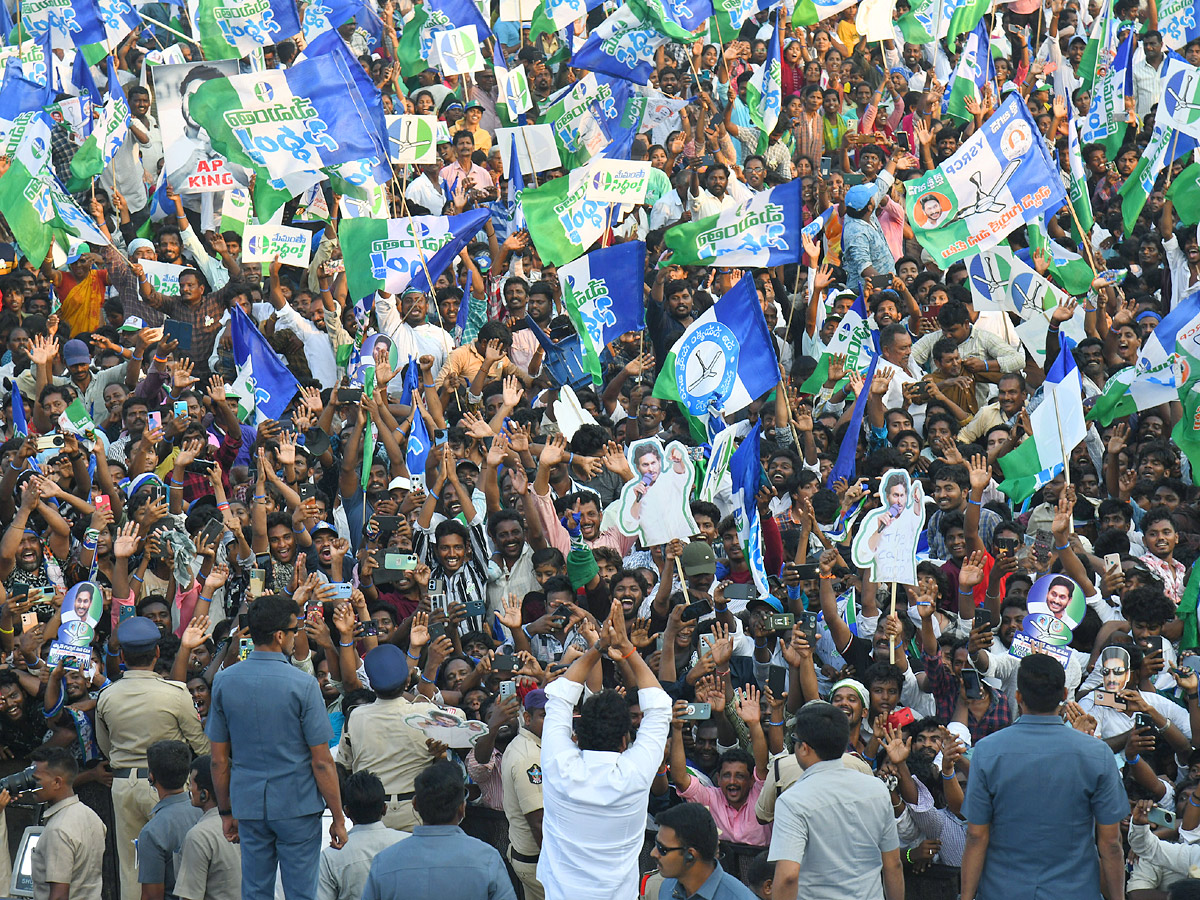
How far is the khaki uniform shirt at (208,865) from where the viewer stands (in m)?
6.78

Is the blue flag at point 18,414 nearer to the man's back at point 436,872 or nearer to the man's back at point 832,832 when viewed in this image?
the man's back at point 436,872

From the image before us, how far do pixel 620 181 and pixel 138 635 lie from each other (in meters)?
5.73

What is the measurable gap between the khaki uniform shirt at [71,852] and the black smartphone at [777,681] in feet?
10.6

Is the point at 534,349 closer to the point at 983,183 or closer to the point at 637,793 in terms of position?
the point at 983,183

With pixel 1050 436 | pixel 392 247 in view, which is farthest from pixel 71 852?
pixel 1050 436

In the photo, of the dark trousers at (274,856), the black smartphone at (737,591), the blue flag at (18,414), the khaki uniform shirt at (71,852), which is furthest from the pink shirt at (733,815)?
the blue flag at (18,414)

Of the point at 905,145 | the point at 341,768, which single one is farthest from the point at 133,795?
the point at 905,145

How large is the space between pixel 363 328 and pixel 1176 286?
6580 mm

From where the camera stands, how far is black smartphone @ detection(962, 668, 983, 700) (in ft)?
25.6

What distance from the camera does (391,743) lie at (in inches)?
293

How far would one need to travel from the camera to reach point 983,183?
1144 cm

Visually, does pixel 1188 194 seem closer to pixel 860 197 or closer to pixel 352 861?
pixel 860 197

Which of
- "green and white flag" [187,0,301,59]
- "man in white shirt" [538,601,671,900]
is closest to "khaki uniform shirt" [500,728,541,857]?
"man in white shirt" [538,601,671,900]

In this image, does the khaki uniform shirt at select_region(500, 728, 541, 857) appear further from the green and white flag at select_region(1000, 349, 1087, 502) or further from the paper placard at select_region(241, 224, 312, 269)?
the paper placard at select_region(241, 224, 312, 269)
